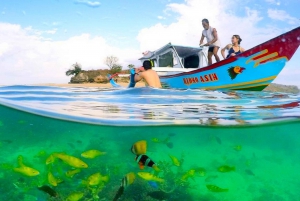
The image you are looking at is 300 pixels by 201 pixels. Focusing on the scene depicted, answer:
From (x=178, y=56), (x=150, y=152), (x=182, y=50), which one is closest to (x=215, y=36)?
(x=178, y=56)

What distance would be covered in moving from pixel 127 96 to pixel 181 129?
243 centimetres

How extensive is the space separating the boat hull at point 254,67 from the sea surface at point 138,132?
655mm

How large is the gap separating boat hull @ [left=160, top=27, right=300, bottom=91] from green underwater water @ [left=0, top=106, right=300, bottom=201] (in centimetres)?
254

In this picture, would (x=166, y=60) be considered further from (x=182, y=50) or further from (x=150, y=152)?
(x=150, y=152)

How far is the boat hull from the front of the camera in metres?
11.6

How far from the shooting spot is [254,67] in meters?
→ 12.1

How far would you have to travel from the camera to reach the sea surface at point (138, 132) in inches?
336

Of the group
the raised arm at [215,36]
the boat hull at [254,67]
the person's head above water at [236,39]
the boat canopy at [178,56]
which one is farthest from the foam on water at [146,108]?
the boat canopy at [178,56]

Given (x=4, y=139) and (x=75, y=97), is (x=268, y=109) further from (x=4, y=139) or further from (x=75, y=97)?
(x=4, y=139)

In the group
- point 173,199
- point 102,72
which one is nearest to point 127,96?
point 173,199

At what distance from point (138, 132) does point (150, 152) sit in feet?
11.0

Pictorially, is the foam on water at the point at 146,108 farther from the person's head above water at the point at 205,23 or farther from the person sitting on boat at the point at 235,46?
the person's head above water at the point at 205,23

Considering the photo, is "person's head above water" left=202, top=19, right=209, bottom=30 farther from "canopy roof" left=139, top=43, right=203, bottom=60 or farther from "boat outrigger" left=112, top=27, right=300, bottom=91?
"canopy roof" left=139, top=43, right=203, bottom=60

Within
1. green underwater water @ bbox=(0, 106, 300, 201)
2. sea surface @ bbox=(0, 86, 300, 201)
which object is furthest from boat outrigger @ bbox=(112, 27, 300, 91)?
green underwater water @ bbox=(0, 106, 300, 201)
